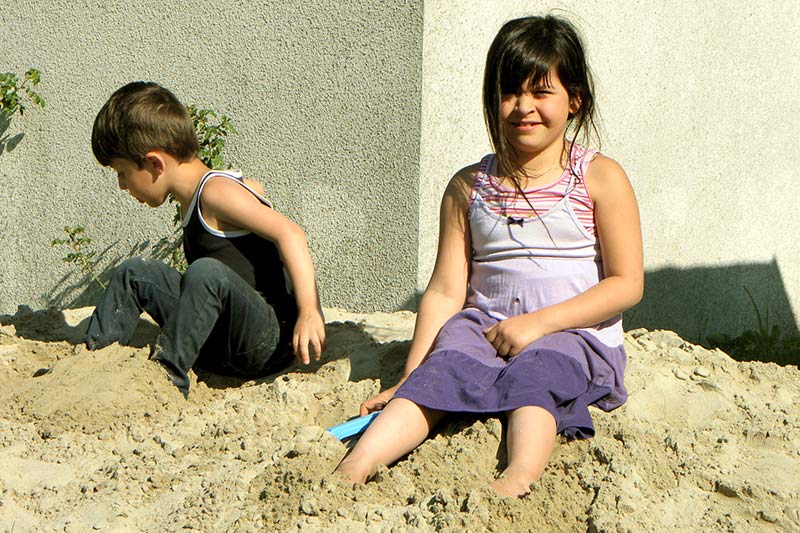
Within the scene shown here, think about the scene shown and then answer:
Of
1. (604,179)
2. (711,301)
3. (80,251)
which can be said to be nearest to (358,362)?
(604,179)

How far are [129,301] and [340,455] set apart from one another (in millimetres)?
1228

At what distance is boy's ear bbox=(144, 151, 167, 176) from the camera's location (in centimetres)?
364

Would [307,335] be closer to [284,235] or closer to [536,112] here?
[284,235]

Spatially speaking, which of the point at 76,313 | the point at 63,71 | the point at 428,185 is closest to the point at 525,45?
the point at 428,185

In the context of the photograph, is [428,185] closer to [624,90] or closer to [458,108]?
[458,108]

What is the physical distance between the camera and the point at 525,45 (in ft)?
10.2

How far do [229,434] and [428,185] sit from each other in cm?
169

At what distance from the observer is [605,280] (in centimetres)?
313

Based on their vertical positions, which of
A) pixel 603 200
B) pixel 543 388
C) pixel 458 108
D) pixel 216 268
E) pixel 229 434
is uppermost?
pixel 458 108

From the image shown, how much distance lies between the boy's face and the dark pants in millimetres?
253

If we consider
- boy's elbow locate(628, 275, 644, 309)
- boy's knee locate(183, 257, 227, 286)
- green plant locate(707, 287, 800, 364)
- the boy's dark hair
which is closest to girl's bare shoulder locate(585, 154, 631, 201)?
boy's elbow locate(628, 275, 644, 309)

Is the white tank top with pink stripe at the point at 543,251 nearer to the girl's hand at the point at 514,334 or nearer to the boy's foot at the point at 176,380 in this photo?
the girl's hand at the point at 514,334

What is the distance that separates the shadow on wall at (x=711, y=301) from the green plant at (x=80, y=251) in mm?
2961

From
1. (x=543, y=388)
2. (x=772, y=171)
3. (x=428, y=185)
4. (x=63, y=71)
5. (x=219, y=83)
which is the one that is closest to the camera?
(x=543, y=388)
